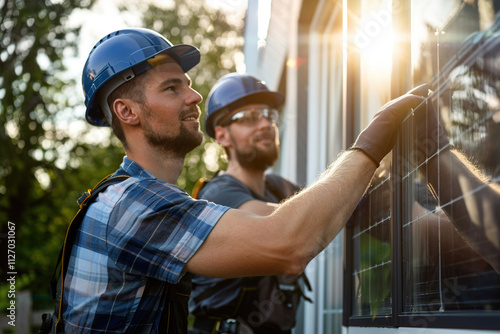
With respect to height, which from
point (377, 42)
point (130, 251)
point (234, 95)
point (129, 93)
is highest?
point (234, 95)

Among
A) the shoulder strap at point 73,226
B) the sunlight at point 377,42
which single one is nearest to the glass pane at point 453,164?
the sunlight at point 377,42

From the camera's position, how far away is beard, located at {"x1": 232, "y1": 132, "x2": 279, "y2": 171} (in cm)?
342

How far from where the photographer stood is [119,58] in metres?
2.14

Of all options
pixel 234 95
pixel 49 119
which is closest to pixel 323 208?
pixel 234 95

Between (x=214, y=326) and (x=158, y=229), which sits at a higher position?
(x=158, y=229)

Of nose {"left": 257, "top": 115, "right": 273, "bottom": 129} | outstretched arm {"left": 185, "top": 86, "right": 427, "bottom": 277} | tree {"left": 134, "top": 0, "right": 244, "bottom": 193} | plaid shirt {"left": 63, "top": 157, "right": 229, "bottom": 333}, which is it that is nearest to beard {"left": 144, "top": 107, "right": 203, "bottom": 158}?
plaid shirt {"left": 63, "top": 157, "right": 229, "bottom": 333}

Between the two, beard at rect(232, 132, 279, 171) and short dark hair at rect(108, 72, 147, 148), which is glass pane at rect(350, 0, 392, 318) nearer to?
short dark hair at rect(108, 72, 147, 148)

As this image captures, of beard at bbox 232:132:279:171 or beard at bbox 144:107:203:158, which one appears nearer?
beard at bbox 144:107:203:158

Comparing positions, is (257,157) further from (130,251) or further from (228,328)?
(130,251)

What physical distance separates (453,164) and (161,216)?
0.83 meters

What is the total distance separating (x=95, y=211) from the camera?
1.82m

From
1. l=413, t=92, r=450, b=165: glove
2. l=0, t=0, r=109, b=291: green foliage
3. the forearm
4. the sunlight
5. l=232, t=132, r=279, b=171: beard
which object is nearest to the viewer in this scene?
l=413, t=92, r=450, b=165: glove

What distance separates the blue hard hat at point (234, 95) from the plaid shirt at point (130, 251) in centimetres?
187

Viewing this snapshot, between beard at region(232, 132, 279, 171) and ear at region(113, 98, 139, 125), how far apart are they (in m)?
1.36
